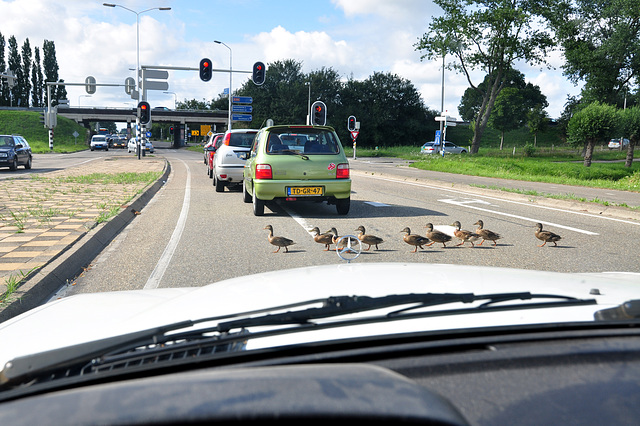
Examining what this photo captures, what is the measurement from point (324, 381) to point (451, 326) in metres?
0.63

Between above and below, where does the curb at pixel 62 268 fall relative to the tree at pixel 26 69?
below

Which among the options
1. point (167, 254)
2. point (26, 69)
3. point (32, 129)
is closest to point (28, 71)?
point (26, 69)

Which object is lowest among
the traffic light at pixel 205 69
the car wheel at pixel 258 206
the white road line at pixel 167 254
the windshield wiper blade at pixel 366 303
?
the white road line at pixel 167 254

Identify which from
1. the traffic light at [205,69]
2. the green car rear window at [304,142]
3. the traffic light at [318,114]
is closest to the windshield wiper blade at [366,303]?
the green car rear window at [304,142]

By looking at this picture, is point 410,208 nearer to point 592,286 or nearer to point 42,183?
point 592,286

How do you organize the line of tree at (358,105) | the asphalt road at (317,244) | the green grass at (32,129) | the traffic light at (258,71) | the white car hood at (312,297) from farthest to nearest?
the line of tree at (358,105) < the green grass at (32,129) < the traffic light at (258,71) < the asphalt road at (317,244) < the white car hood at (312,297)

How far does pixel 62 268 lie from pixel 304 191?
5552 mm

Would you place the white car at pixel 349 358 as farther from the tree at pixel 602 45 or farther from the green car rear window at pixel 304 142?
the tree at pixel 602 45

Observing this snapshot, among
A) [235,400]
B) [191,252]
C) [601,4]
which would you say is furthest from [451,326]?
[601,4]

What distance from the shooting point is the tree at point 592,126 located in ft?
113

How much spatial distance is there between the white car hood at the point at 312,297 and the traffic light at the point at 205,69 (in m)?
31.6

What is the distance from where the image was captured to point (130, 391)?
104 cm

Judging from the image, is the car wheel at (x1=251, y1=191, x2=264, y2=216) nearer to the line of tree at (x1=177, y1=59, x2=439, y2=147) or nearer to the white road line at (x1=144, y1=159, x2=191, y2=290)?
the white road line at (x1=144, y1=159, x2=191, y2=290)

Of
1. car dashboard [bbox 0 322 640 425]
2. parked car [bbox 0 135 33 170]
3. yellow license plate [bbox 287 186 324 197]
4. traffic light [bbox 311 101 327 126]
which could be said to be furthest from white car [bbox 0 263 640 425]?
traffic light [bbox 311 101 327 126]
